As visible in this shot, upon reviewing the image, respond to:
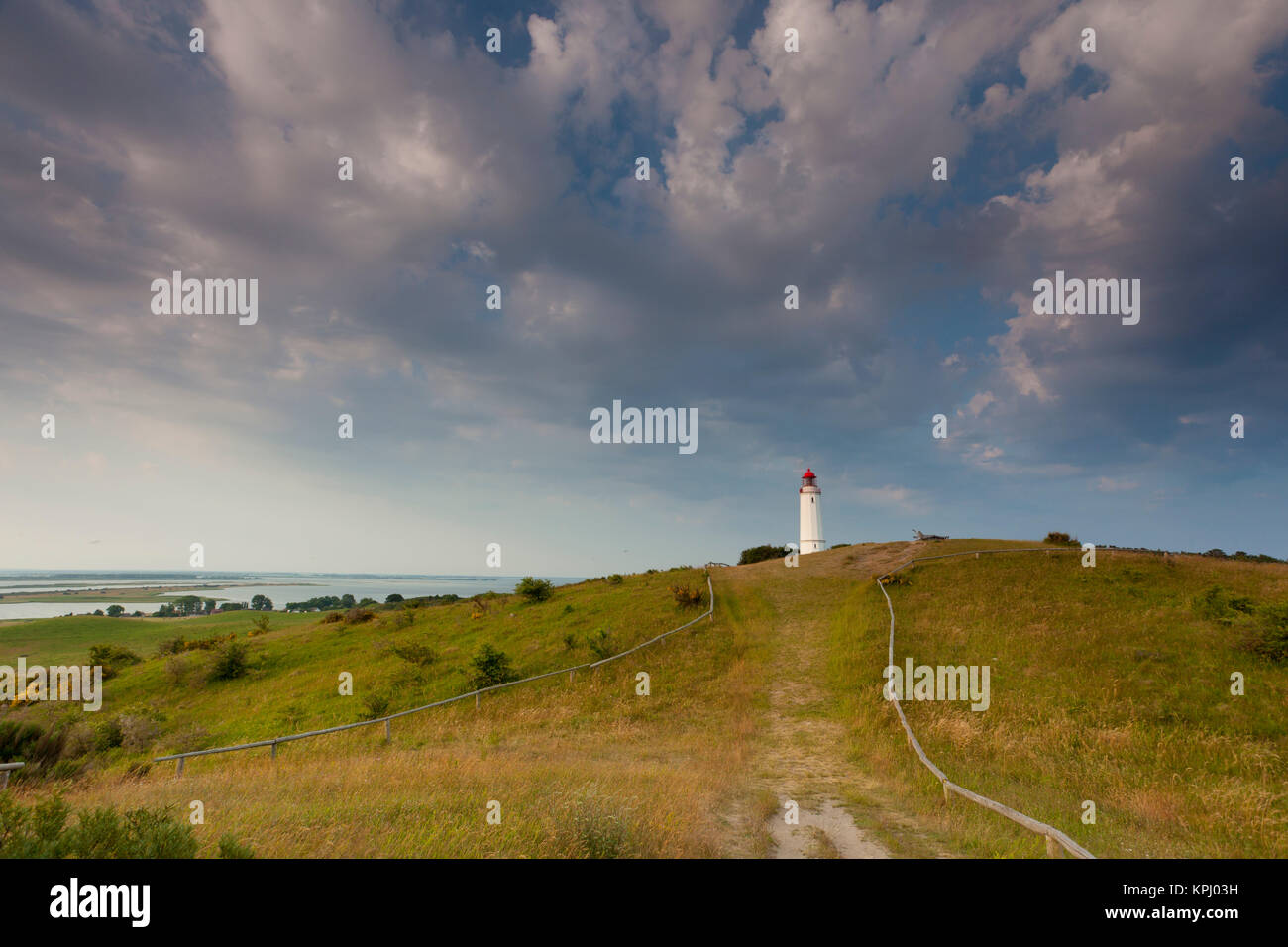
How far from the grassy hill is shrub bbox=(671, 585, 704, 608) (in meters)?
1.19

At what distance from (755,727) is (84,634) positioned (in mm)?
88210

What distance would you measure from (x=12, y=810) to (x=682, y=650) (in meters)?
23.2

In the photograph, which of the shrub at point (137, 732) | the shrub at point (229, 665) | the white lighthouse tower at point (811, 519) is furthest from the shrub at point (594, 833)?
the white lighthouse tower at point (811, 519)

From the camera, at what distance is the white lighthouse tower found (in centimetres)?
5838

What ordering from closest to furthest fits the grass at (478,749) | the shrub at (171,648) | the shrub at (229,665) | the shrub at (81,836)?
the shrub at (81,836) < the grass at (478,749) < the shrub at (229,665) < the shrub at (171,648)

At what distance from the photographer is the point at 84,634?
64125 millimetres

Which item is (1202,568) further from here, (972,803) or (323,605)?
(323,605)

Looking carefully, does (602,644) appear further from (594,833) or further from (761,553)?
(761,553)

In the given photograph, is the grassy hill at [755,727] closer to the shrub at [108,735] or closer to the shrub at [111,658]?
the shrub at [108,735]

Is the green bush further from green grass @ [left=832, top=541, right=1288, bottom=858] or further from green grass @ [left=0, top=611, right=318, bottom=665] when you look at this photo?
green grass @ [left=0, top=611, right=318, bottom=665]

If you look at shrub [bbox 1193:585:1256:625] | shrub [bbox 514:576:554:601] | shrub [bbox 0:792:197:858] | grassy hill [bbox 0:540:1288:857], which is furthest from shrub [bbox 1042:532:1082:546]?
shrub [bbox 0:792:197:858]

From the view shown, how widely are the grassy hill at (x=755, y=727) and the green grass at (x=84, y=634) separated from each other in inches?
878

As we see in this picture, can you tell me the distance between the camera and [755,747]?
16.4m

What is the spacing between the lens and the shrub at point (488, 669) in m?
23.5
